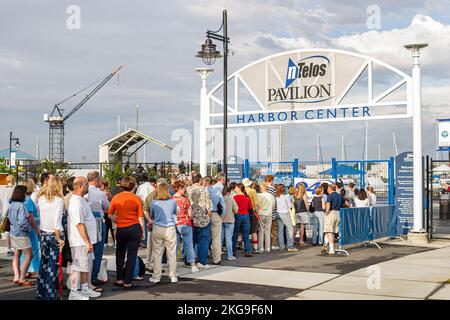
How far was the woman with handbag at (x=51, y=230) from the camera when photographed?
8.18 meters

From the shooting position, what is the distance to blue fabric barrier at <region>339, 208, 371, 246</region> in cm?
1383

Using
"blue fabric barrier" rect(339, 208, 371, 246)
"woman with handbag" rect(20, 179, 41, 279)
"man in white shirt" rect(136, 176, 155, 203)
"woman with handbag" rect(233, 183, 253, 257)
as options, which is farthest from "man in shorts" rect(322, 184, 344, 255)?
"woman with handbag" rect(20, 179, 41, 279)

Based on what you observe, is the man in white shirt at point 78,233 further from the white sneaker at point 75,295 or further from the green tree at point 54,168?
the green tree at point 54,168

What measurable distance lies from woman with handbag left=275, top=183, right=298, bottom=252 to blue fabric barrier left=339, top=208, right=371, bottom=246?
4.36ft

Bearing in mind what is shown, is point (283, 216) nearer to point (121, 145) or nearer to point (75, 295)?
point (75, 295)

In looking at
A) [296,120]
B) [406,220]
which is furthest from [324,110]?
[406,220]

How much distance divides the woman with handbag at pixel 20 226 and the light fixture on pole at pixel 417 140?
35.5 ft

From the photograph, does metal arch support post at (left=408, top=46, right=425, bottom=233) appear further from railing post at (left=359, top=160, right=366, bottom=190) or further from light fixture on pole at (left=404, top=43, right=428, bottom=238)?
railing post at (left=359, top=160, right=366, bottom=190)

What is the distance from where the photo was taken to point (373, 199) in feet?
55.7

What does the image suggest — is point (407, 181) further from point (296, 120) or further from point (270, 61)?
point (270, 61)

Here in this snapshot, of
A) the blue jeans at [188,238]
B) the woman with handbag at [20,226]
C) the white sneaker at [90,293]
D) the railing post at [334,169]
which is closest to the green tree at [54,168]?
Result: the railing post at [334,169]

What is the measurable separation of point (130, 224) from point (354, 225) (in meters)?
7.19

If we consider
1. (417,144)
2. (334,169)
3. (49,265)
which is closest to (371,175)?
(334,169)
